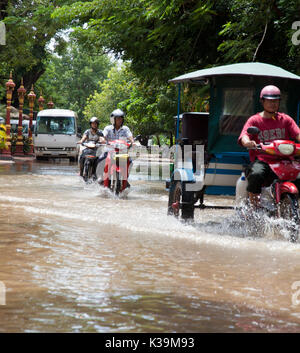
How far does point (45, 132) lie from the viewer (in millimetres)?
31875

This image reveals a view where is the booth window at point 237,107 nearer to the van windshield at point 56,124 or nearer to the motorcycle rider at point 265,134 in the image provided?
the motorcycle rider at point 265,134

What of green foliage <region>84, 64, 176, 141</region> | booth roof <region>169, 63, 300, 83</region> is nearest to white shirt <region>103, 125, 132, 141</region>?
green foliage <region>84, 64, 176, 141</region>

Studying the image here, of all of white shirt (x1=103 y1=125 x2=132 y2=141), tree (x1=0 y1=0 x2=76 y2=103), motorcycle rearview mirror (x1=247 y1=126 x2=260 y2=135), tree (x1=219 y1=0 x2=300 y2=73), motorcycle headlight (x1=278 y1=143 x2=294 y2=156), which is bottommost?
motorcycle headlight (x1=278 y1=143 x2=294 y2=156)

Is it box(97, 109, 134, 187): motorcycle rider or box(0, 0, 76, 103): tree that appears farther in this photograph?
box(0, 0, 76, 103): tree

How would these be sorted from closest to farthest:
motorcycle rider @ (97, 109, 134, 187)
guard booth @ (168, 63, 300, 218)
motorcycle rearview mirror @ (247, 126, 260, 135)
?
1. motorcycle rearview mirror @ (247, 126, 260, 135)
2. guard booth @ (168, 63, 300, 218)
3. motorcycle rider @ (97, 109, 134, 187)

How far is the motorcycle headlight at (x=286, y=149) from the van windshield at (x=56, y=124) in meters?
25.0

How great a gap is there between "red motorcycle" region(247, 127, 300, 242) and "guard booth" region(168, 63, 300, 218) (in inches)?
41.1

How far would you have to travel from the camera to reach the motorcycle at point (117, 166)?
13414 mm

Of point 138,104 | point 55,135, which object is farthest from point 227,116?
point 138,104

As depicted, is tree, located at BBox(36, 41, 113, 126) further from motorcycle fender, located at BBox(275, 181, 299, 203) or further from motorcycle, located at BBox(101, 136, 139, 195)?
motorcycle fender, located at BBox(275, 181, 299, 203)

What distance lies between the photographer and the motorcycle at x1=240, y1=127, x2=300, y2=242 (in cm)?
741

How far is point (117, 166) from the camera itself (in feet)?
44.3

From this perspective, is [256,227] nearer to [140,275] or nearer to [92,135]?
[140,275]

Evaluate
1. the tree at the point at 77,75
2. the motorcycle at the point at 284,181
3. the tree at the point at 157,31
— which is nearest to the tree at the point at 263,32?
the tree at the point at 157,31
